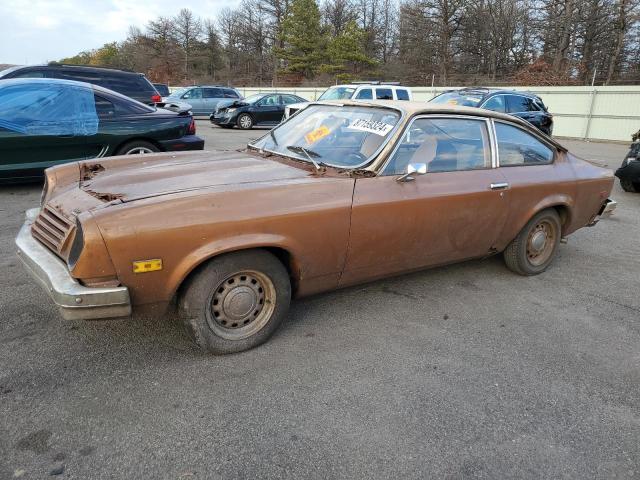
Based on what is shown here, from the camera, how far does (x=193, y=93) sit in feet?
71.1

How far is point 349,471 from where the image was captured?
6.98 ft

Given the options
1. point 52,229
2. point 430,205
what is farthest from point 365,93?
point 52,229

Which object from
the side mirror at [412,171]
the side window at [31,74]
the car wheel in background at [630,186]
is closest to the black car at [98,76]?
the side window at [31,74]

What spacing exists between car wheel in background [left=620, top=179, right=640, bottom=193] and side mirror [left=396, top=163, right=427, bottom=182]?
708 centimetres

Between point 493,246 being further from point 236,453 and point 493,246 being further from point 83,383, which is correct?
point 83,383

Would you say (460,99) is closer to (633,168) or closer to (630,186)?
(630,186)

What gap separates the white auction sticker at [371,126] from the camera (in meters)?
3.50

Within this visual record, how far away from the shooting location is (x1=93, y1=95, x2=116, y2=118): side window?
6723mm

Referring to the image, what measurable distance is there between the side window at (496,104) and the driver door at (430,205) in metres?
8.44

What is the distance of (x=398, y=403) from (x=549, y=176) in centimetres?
280

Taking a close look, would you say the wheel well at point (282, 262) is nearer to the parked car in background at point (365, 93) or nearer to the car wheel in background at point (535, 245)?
the car wheel in background at point (535, 245)

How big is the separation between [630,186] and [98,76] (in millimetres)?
10568

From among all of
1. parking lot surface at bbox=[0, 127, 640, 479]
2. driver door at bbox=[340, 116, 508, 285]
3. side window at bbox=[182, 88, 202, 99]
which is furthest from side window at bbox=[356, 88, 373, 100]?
parking lot surface at bbox=[0, 127, 640, 479]

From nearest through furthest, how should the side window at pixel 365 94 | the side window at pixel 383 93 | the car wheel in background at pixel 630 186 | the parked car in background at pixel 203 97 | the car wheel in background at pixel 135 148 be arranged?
the car wheel in background at pixel 135 148
the car wheel in background at pixel 630 186
the side window at pixel 365 94
the side window at pixel 383 93
the parked car in background at pixel 203 97
